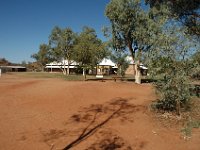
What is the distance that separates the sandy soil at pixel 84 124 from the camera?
953 cm

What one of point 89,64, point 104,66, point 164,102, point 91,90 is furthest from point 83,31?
point 164,102

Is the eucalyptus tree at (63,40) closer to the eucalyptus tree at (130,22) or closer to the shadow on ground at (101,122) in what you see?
the eucalyptus tree at (130,22)

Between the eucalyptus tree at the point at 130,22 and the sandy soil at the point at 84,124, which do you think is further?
the eucalyptus tree at the point at 130,22

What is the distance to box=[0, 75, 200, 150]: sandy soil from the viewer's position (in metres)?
9.53

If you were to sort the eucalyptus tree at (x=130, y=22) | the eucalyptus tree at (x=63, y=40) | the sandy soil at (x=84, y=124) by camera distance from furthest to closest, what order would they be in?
the eucalyptus tree at (x=63, y=40)
the eucalyptus tree at (x=130, y=22)
the sandy soil at (x=84, y=124)

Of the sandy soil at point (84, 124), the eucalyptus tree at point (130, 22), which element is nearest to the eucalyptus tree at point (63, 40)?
the eucalyptus tree at point (130, 22)

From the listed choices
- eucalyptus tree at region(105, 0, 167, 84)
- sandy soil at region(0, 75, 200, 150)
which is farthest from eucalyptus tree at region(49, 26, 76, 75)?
sandy soil at region(0, 75, 200, 150)

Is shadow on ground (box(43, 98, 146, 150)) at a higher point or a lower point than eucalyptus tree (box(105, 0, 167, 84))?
lower

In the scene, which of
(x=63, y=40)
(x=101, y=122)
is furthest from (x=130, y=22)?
(x=63, y=40)

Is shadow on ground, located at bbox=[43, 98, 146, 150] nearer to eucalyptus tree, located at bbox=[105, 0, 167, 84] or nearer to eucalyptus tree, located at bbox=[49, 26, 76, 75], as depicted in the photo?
eucalyptus tree, located at bbox=[105, 0, 167, 84]

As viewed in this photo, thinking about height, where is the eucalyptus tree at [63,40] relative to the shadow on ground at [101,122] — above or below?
above

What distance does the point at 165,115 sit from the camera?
12961mm

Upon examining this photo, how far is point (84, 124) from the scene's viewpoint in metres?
11.7

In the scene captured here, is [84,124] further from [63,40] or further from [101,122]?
[63,40]
